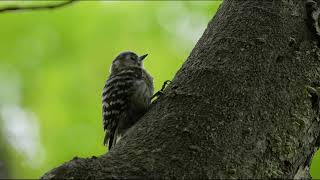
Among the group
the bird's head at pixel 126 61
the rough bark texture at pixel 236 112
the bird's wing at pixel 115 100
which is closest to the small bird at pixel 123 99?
the bird's wing at pixel 115 100

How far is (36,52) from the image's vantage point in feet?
30.3

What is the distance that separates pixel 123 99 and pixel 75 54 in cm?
431

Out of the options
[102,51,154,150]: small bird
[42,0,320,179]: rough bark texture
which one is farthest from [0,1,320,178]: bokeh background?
[42,0,320,179]: rough bark texture

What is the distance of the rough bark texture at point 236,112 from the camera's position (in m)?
2.58

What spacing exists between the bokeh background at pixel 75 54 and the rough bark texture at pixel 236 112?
4771mm

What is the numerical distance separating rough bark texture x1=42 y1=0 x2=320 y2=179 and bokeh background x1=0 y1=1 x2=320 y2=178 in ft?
15.7

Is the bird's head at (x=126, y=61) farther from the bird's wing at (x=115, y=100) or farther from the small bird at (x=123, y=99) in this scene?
the bird's wing at (x=115, y=100)

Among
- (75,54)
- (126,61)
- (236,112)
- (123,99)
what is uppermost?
(75,54)

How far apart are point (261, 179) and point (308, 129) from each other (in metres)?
0.48

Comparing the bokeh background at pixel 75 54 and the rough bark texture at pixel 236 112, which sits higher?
the bokeh background at pixel 75 54

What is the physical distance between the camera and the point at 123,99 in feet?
15.8

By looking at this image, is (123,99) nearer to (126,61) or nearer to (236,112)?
(126,61)

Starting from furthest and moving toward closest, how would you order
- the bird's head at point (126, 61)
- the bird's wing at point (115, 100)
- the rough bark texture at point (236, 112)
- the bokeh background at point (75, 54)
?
the bokeh background at point (75, 54) < the bird's head at point (126, 61) < the bird's wing at point (115, 100) < the rough bark texture at point (236, 112)

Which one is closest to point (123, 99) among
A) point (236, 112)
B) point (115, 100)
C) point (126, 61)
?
point (115, 100)
